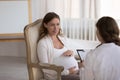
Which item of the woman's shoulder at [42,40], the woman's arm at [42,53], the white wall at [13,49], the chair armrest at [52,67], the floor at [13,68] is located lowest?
the floor at [13,68]

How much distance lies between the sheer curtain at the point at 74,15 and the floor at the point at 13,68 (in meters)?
0.96

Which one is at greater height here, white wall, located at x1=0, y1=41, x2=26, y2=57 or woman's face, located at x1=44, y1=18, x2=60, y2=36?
woman's face, located at x1=44, y1=18, x2=60, y2=36

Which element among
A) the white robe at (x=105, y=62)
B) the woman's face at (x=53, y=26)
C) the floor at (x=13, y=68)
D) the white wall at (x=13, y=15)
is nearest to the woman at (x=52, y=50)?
the woman's face at (x=53, y=26)

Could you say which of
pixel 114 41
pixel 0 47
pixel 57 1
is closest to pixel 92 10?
pixel 57 1

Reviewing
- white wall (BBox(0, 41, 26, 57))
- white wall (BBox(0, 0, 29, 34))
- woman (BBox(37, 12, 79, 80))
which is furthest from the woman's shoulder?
white wall (BBox(0, 41, 26, 57))

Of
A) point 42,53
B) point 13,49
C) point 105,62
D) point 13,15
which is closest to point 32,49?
point 42,53

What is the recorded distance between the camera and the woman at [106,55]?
167 centimetres

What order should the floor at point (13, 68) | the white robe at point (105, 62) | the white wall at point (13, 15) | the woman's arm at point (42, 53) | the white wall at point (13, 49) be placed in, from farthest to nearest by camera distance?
the white wall at point (13, 49)
the white wall at point (13, 15)
the floor at point (13, 68)
the woman's arm at point (42, 53)
the white robe at point (105, 62)

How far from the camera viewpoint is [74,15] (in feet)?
15.1

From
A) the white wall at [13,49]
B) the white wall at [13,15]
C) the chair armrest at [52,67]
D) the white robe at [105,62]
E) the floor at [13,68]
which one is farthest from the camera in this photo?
the white wall at [13,49]

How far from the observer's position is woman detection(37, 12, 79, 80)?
93.0 inches

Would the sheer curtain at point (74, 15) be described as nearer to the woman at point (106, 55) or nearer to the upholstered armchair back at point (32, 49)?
the upholstered armchair back at point (32, 49)

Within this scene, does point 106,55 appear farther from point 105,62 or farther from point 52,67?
point 52,67

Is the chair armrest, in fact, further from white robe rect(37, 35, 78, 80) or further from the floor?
the floor
